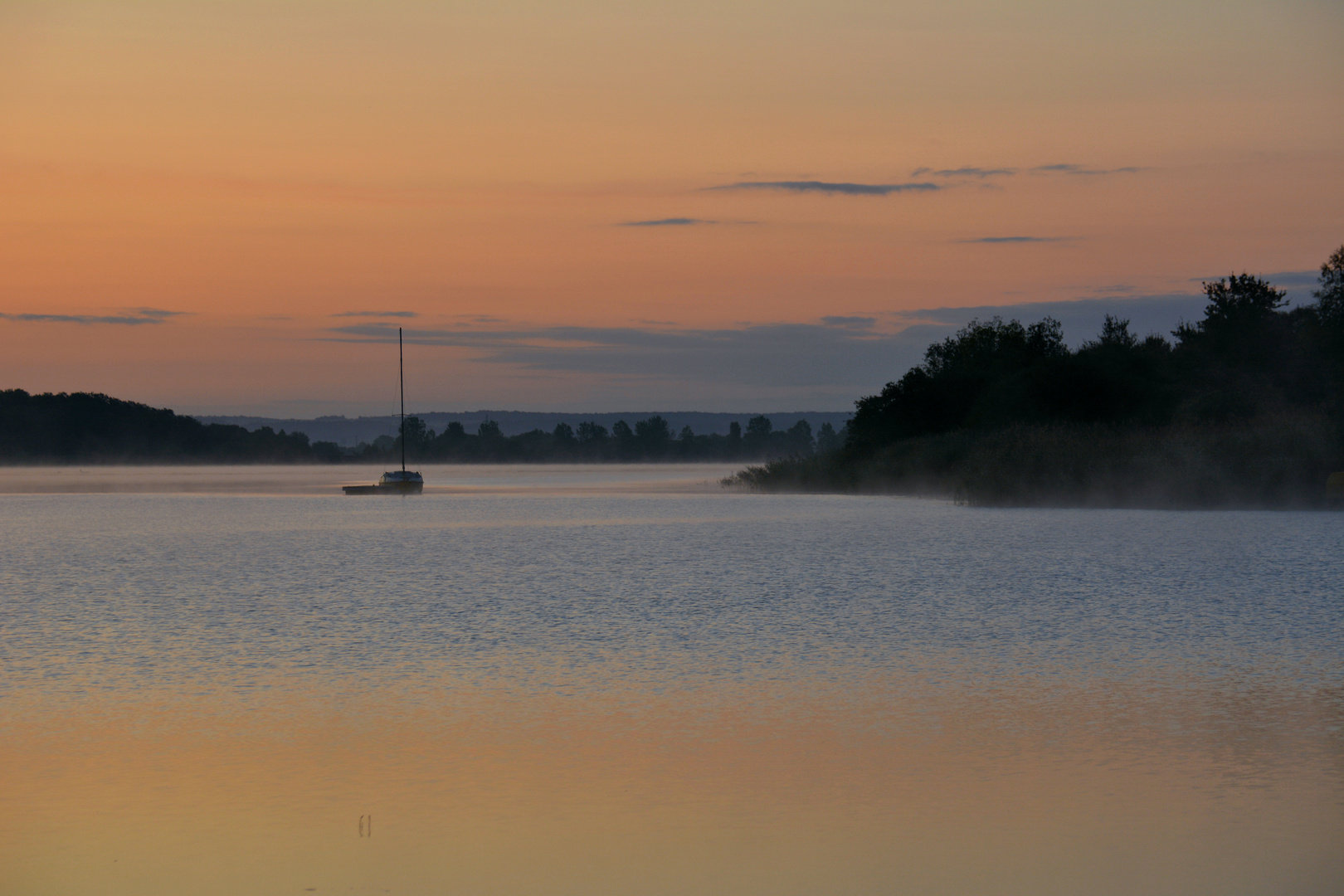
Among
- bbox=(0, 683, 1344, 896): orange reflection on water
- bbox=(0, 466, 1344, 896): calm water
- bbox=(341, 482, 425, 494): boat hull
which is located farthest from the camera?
bbox=(341, 482, 425, 494): boat hull

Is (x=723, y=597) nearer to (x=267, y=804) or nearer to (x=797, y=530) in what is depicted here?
(x=267, y=804)

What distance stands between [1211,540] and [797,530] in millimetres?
12740

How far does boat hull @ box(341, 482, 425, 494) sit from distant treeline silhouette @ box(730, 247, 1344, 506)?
862 inches

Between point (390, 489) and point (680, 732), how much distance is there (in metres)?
73.4

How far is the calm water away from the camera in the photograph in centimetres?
745

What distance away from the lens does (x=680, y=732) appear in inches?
431

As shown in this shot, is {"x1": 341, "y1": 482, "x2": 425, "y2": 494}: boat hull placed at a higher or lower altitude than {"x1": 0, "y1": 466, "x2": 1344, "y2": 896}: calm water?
higher

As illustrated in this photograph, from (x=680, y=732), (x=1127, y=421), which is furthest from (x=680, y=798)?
(x=1127, y=421)

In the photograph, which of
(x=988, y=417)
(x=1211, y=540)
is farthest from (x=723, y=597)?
(x=988, y=417)

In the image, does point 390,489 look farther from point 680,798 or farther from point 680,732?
point 680,798

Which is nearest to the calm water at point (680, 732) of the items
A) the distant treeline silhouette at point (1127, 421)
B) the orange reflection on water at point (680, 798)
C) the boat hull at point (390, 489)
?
the orange reflection on water at point (680, 798)

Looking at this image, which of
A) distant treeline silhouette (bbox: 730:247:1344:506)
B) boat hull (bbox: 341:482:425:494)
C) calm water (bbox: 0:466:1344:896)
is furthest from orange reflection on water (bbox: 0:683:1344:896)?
boat hull (bbox: 341:482:425:494)

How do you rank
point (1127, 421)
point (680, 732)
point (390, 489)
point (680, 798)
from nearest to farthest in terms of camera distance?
point (680, 798) < point (680, 732) < point (1127, 421) < point (390, 489)

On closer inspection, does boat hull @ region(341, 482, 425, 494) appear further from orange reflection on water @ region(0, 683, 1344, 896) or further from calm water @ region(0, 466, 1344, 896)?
Answer: orange reflection on water @ region(0, 683, 1344, 896)
